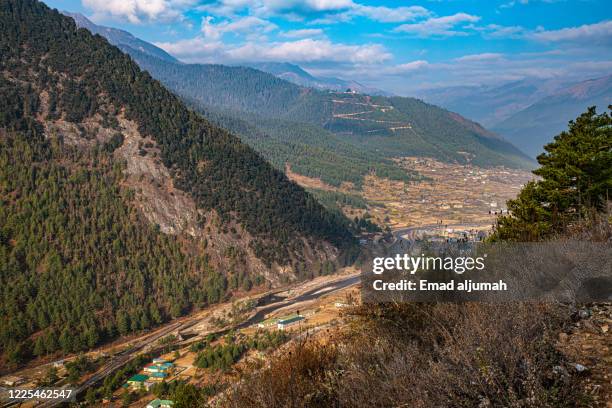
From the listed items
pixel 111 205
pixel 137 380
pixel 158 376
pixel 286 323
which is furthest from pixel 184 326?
pixel 111 205

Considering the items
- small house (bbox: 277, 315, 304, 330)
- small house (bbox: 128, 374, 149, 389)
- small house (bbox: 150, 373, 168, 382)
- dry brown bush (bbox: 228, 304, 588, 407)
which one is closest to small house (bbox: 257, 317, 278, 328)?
small house (bbox: 277, 315, 304, 330)

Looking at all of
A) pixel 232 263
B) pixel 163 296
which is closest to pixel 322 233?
pixel 232 263

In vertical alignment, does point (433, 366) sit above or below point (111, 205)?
above

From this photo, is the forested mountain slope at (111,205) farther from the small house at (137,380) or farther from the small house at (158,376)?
the small house at (158,376)

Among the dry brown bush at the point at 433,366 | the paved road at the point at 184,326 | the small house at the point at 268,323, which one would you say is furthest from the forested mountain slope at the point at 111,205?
the dry brown bush at the point at 433,366

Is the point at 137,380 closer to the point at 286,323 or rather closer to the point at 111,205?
the point at 286,323

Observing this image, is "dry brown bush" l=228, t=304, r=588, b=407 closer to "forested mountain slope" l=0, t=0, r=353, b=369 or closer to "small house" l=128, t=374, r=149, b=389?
"small house" l=128, t=374, r=149, b=389

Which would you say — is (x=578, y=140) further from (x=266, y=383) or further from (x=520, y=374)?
(x=266, y=383)

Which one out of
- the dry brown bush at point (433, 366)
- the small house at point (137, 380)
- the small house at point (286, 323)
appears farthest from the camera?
the small house at point (286, 323)
